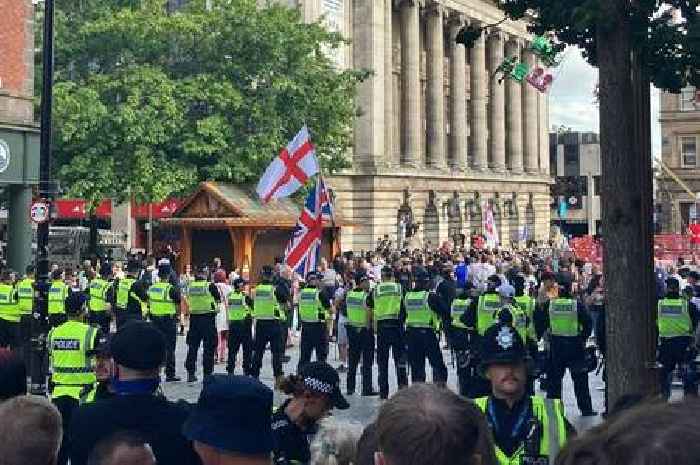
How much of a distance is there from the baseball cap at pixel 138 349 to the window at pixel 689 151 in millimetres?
73030

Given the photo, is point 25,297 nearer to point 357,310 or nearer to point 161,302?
point 161,302

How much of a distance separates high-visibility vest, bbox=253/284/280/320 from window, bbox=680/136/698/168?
62.5 meters

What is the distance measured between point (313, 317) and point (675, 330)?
5.81 metres

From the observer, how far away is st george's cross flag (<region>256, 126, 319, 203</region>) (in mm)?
18812

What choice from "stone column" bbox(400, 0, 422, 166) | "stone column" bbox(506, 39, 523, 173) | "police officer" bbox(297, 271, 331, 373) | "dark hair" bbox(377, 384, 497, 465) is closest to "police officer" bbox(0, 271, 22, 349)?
"police officer" bbox(297, 271, 331, 373)

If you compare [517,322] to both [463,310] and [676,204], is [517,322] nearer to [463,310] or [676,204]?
[463,310]

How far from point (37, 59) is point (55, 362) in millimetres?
28146

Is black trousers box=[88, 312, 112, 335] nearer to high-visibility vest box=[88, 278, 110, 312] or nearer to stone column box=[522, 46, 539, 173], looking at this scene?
high-visibility vest box=[88, 278, 110, 312]

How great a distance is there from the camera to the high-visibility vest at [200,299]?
16.6m

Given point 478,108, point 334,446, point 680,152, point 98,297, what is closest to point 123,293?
point 98,297

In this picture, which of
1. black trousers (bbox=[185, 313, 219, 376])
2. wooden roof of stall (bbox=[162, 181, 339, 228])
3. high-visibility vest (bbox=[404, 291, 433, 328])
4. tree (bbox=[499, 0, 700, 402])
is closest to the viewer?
tree (bbox=[499, 0, 700, 402])

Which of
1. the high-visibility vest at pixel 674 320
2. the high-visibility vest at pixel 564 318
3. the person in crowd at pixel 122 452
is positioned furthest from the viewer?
the high-visibility vest at pixel 674 320

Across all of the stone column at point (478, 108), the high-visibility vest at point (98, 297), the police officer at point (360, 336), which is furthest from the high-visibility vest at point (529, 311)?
the stone column at point (478, 108)

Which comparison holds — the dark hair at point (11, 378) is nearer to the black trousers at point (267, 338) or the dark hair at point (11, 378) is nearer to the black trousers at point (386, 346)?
the black trousers at point (386, 346)
